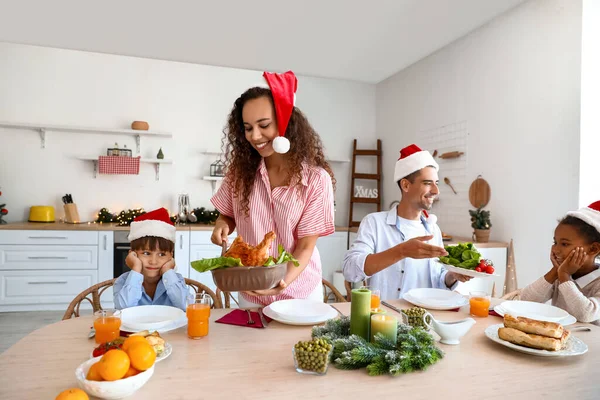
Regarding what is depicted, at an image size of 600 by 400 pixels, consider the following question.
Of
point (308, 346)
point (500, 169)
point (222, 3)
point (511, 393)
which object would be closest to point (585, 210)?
point (511, 393)

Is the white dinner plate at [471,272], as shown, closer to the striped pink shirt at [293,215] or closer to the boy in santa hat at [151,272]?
the striped pink shirt at [293,215]

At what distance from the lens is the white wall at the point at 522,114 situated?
2.89 metres

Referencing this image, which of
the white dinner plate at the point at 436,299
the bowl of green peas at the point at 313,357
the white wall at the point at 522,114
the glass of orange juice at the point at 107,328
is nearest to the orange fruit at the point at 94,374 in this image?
the glass of orange juice at the point at 107,328

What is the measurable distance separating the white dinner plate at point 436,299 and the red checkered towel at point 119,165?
3710 mm

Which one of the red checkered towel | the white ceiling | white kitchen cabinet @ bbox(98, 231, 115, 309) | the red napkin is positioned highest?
the white ceiling

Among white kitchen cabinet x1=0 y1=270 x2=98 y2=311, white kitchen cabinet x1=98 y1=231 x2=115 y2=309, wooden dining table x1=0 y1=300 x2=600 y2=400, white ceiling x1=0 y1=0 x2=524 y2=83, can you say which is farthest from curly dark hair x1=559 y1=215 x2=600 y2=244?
white kitchen cabinet x1=0 y1=270 x2=98 y2=311

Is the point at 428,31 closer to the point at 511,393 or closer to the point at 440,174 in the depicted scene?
the point at 440,174

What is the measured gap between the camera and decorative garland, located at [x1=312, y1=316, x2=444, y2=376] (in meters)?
1.06

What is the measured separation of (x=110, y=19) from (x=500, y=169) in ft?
11.9

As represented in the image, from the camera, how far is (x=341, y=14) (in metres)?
3.50

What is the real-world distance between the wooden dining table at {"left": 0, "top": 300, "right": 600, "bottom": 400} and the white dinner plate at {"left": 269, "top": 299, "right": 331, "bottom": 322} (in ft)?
0.32

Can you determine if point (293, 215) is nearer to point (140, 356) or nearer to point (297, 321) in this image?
point (297, 321)

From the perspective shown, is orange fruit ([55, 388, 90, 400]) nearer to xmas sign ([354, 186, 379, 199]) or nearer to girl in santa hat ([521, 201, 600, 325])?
girl in santa hat ([521, 201, 600, 325])

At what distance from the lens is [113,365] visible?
888 millimetres
